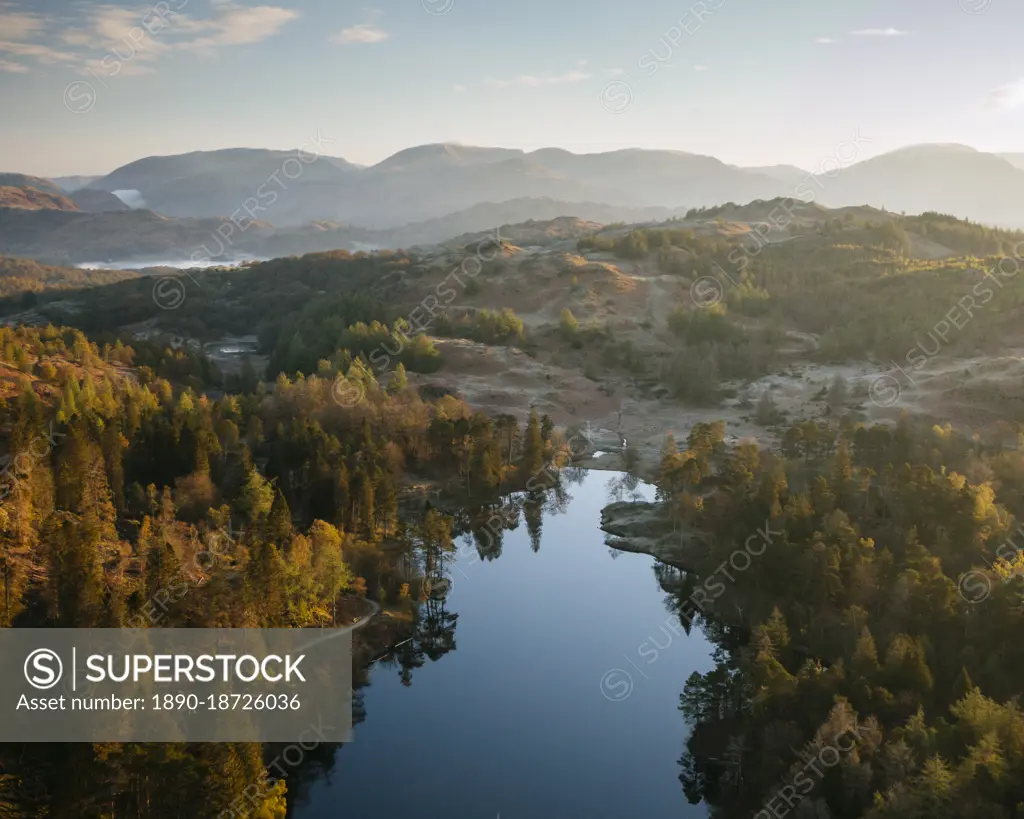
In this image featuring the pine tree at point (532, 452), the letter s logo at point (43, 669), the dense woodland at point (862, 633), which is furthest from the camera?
the pine tree at point (532, 452)

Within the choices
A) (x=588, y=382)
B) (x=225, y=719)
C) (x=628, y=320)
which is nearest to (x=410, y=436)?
(x=588, y=382)

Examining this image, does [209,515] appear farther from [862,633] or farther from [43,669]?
[862,633]

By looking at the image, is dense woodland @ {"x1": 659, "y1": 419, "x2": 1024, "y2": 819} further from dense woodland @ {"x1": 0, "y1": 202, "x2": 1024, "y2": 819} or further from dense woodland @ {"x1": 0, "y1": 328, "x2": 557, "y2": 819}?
dense woodland @ {"x1": 0, "y1": 328, "x2": 557, "y2": 819}

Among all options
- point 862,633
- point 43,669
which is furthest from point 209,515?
point 862,633

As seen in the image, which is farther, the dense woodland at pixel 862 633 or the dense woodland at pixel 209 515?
the dense woodland at pixel 209 515

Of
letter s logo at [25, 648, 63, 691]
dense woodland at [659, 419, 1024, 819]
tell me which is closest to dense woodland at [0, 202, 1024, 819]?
dense woodland at [659, 419, 1024, 819]

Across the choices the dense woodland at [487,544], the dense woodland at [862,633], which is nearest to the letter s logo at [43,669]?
the dense woodland at [487,544]

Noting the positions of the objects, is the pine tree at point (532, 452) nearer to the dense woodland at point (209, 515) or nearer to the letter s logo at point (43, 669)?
the dense woodland at point (209, 515)

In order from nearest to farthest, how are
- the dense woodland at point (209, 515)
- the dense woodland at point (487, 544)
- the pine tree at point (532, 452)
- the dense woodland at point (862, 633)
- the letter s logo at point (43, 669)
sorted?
the dense woodland at point (862, 633) < the dense woodland at point (487, 544) < the dense woodland at point (209, 515) < the letter s logo at point (43, 669) < the pine tree at point (532, 452)

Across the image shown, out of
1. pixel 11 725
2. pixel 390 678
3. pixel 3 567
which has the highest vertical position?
pixel 3 567

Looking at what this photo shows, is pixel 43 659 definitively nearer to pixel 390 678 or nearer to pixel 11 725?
pixel 11 725

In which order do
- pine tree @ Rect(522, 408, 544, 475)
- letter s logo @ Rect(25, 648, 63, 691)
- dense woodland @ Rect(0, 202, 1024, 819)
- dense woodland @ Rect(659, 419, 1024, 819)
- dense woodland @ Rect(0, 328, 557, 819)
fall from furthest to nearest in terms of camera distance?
pine tree @ Rect(522, 408, 544, 475)
letter s logo @ Rect(25, 648, 63, 691)
dense woodland @ Rect(0, 328, 557, 819)
dense woodland @ Rect(0, 202, 1024, 819)
dense woodland @ Rect(659, 419, 1024, 819)
